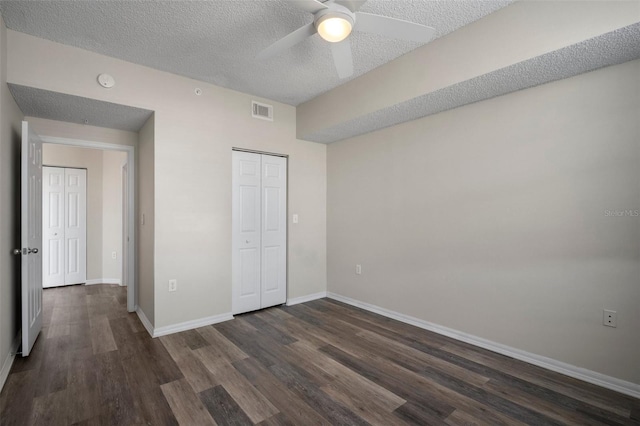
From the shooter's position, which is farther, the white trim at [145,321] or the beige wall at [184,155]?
the white trim at [145,321]

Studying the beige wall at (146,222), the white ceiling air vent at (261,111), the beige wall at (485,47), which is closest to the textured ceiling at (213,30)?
the beige wall at (485,47)

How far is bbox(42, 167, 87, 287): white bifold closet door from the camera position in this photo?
16.3ft

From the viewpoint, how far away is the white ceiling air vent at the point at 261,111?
12.4ft

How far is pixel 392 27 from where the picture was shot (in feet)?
6.08

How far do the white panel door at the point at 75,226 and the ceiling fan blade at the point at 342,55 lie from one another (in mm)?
5240

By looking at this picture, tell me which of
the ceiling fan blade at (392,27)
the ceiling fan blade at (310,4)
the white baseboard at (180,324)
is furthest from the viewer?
the white baseboard at (180,324)

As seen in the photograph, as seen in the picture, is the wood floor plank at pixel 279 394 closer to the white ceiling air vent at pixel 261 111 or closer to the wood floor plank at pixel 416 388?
the wood floor plank at pixel 416 388

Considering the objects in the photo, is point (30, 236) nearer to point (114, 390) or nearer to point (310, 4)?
point (114, 390)

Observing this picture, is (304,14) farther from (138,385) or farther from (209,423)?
(138,385)

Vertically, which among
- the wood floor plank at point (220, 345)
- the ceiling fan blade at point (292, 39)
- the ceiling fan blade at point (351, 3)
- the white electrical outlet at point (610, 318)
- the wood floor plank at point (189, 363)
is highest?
the ceiling fan blade at point (351, 3)

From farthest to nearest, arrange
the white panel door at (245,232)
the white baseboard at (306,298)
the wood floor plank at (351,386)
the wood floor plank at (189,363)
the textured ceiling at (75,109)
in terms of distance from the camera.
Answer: the white baseboard at (306,298) → the white panel door at (245,232) → the textured ceiling at (75,109) → the wood floor plank at (189,363) → the wood floor plank at (351,386)

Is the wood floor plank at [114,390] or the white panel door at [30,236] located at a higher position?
the white panel door at [30,236]

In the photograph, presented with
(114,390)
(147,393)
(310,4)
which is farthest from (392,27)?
(114,390)

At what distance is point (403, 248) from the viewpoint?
11.4 feet
